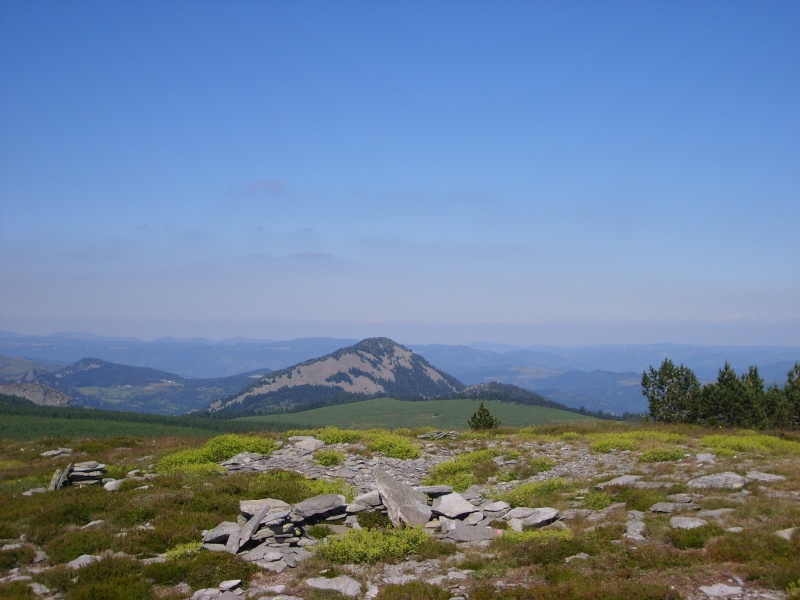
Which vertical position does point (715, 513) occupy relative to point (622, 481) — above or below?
above

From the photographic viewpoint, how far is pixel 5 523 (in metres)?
15.8

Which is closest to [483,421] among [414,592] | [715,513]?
[715,513]

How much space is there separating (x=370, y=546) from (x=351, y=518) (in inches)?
122

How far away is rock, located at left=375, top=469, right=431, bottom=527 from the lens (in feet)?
50.8

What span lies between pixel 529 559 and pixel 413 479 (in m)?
10.8

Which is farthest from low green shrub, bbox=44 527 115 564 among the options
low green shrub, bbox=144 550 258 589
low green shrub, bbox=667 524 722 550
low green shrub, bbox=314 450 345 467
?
low green shrub, bbox=667 524 722 550

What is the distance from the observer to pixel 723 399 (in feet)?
162

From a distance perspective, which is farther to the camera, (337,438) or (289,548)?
(337,438)

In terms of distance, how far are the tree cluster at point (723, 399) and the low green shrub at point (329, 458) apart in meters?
38.9

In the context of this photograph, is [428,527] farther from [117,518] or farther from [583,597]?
[117,518]

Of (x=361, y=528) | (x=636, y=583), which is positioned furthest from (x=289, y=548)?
(x=636, y=583)

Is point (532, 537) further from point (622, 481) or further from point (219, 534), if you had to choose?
point (219, 534)

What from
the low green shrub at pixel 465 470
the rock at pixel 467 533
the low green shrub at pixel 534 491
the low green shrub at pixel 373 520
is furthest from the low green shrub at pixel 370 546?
the low green shrub at pixel 465 470

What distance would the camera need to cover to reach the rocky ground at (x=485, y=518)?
1145cm
